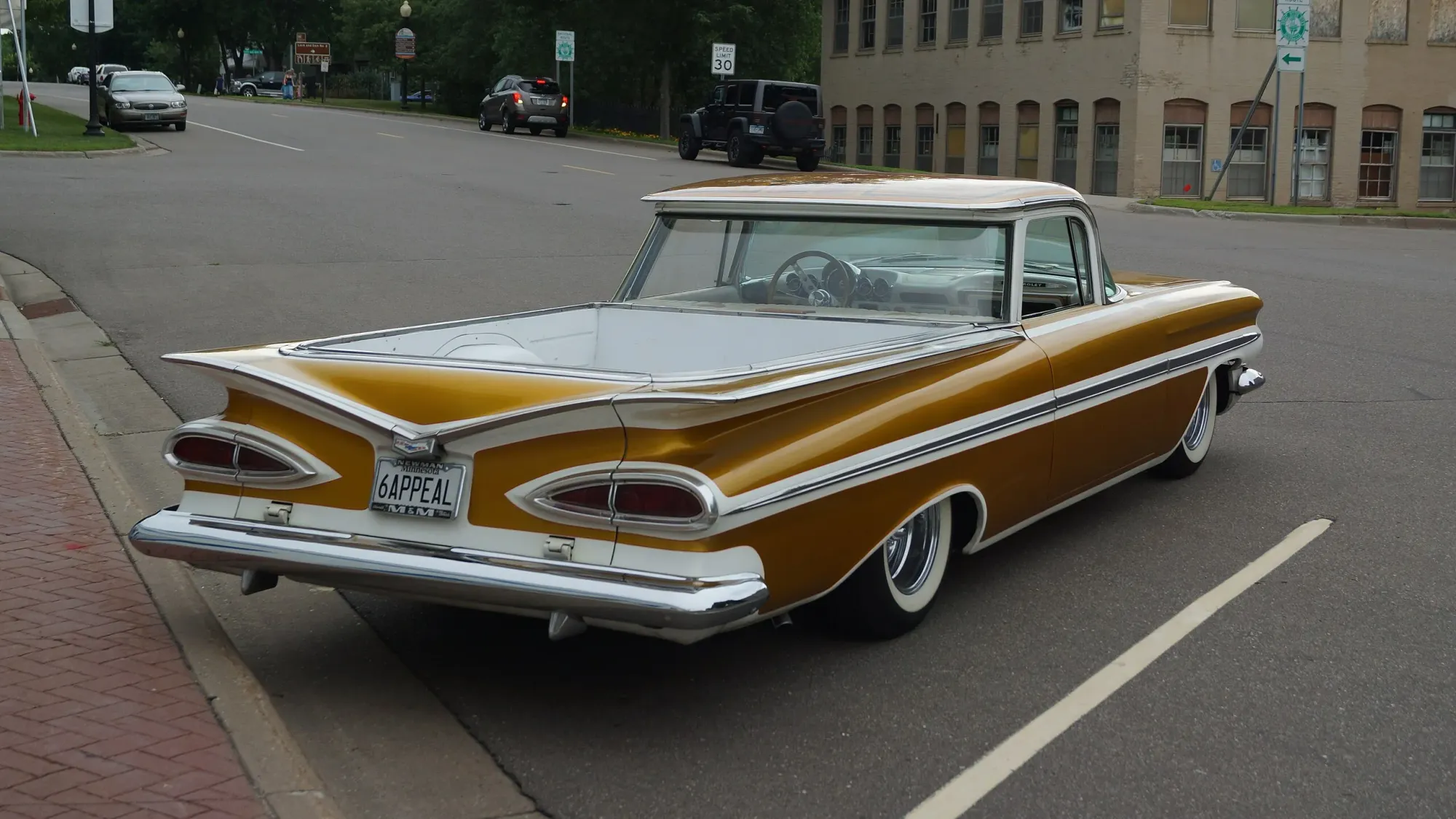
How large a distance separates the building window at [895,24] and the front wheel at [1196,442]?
125 feet

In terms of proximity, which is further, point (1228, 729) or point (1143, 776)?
point (1228, 729)

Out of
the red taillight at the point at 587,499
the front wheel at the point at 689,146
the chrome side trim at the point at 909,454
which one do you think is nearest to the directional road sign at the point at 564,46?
the front wheel at the point at 689,146

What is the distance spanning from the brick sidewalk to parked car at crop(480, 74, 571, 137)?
35196 mm

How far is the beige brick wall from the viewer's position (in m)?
35.4

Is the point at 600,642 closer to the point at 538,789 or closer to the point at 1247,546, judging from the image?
the point at 538,789

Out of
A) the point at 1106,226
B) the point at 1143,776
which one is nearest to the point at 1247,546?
the point at 1143,776

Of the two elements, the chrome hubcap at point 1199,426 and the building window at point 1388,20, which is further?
the building window at point 1388,20

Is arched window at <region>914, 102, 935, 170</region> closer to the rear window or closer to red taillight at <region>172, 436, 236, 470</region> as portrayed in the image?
the rear window

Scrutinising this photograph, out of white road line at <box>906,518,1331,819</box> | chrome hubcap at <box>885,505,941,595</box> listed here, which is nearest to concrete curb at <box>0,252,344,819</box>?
white road line at <box>906,518,1331,819</box>

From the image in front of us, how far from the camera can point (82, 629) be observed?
4.88 meters

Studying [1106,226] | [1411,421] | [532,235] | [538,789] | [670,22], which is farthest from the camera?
[670,22]

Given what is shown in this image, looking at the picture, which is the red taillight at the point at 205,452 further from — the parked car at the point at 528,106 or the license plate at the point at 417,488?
the parked car at the point at 528,106

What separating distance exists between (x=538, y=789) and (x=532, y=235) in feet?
45.6

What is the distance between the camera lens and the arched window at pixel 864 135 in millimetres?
45969
